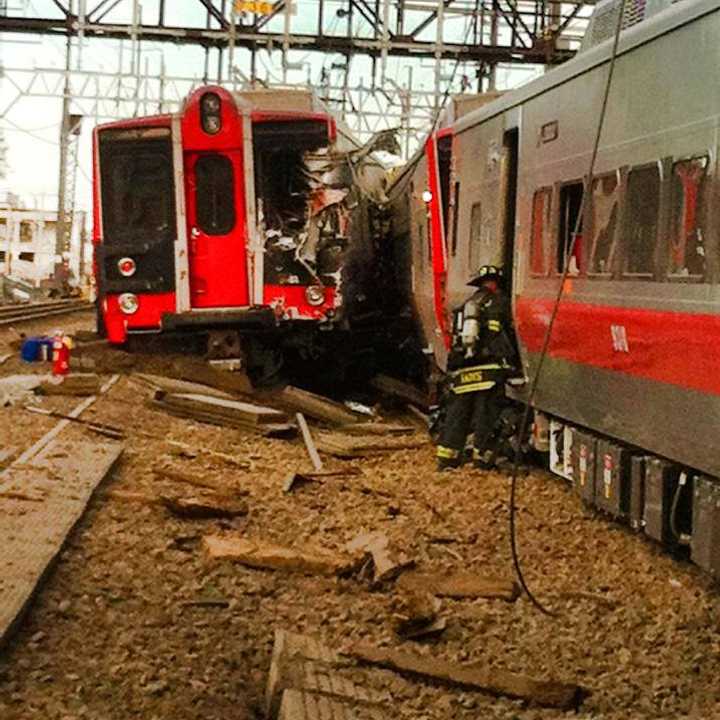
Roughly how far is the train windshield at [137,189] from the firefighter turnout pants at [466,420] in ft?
17.3

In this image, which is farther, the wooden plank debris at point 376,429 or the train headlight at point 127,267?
the train headlight at point 127,267

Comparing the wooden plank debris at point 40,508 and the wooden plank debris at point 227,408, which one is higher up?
the wooden plank debris at point 40,508

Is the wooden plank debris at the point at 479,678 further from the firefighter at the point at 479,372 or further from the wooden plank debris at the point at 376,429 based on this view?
the wooden plank debris at the point at 376,429

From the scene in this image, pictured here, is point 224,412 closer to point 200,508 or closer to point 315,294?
point 315,294

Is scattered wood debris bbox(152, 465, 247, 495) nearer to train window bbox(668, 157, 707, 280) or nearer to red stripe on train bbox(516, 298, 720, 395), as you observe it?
red stripe on train bbox(516, 298, 720, 395)

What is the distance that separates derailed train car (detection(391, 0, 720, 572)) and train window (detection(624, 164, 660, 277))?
0.01 meters

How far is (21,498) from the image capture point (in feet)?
24.9

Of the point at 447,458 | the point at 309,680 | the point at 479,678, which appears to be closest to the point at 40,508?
the point at 309,680

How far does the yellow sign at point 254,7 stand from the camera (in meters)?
24.5

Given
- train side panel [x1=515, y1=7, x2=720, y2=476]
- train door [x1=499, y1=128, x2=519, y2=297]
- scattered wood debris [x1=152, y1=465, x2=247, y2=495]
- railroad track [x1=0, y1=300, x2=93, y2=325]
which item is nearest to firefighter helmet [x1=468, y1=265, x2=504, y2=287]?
train door [x1=499, y1=128, x2=519, y2=297]

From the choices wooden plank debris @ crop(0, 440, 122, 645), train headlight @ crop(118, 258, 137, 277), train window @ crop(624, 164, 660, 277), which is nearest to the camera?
wooden plank debris @ crop(0, 440, 122, 645)

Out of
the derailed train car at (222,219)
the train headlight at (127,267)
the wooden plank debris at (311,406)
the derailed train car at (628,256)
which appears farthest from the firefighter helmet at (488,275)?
the train headlight at (127,267)

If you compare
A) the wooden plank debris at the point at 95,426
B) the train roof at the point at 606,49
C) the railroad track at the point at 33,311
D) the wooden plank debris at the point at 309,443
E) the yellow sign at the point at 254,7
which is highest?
the yellow sign at the point at 254,7

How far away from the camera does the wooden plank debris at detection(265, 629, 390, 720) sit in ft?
15.6
